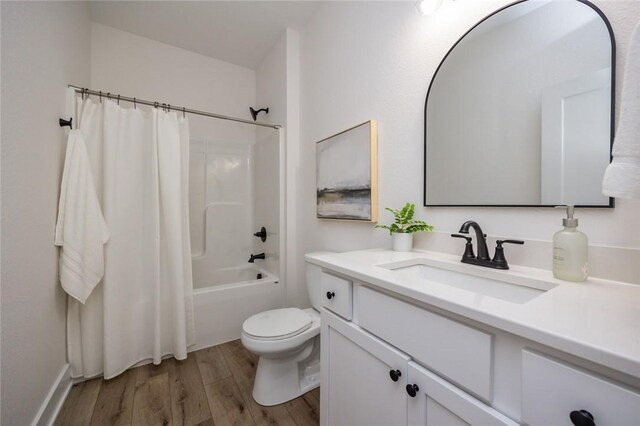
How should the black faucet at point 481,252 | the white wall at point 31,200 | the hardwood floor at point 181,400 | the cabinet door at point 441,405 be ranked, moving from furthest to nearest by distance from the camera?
the hardwood floor at point 181,400
the white wall at point 31,200
the black faucet at point 481,252
the cabinet door at point 441,405

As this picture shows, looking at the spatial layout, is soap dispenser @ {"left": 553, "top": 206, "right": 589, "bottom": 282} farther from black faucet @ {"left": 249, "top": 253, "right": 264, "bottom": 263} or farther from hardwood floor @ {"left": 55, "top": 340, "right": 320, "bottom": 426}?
black faucet @ {"left": 249, "top": 253, "right": 264, "bottom": 263}

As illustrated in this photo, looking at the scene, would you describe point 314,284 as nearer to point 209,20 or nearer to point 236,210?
point 236,210

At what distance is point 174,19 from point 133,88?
72 cm

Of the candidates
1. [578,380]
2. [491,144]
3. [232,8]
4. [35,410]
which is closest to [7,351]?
[35,410]

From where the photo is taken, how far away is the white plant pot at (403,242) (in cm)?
114

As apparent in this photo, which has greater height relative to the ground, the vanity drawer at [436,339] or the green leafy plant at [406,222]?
the green leafy plant at [406,222]

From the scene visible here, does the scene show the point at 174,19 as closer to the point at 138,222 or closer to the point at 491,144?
the point at 138,222

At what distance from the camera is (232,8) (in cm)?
189

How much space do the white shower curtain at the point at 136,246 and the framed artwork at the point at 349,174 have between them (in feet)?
3.38

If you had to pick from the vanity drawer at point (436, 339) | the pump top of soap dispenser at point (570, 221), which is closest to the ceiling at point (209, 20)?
the pump top of soap dispenser at point (570, 221)

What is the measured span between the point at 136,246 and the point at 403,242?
1.73 metres

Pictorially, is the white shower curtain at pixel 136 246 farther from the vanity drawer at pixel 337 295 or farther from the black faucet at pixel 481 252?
the black faucet at pixel 481 252

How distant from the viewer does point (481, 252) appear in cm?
87

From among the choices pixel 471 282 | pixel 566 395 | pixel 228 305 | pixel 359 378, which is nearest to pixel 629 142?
pixel 566 395
